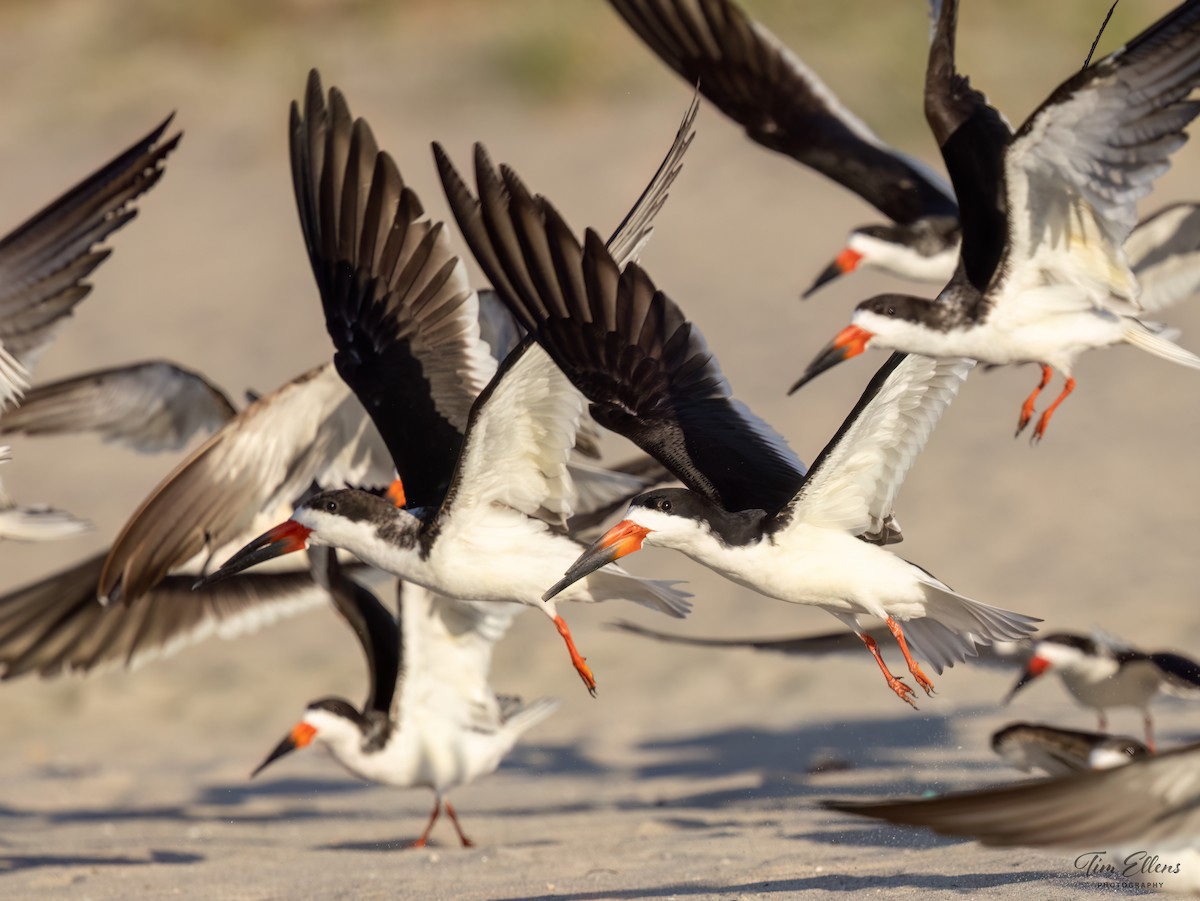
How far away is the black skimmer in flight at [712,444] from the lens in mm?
5000

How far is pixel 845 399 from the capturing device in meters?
12.5

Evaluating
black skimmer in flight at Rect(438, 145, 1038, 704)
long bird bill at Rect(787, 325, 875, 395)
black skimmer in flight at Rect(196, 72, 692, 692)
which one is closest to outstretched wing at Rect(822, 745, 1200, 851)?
black skimmer in flight at Rect(438, 145, 1038, 704)

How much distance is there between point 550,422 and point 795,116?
127 inches

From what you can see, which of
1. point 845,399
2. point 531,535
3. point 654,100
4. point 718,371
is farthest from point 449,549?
point 654,100

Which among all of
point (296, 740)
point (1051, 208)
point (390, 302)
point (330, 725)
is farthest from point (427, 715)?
point (1051, 208)

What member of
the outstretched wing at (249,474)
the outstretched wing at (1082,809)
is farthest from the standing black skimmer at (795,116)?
the outstretched wing at (1082,809)

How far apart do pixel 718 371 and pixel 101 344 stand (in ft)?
32.7

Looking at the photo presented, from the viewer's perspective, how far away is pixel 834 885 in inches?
193

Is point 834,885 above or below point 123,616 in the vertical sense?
below

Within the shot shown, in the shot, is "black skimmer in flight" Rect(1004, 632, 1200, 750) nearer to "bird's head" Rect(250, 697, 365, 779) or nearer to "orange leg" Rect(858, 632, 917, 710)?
"orange leg" Rect(858, 632, 917, 710)

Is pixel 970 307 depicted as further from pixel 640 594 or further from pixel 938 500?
pixel 938 500

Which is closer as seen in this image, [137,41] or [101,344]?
[101,344]

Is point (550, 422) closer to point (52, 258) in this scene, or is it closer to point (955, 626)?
point (955, 626)

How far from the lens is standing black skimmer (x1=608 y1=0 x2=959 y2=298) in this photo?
774cm
